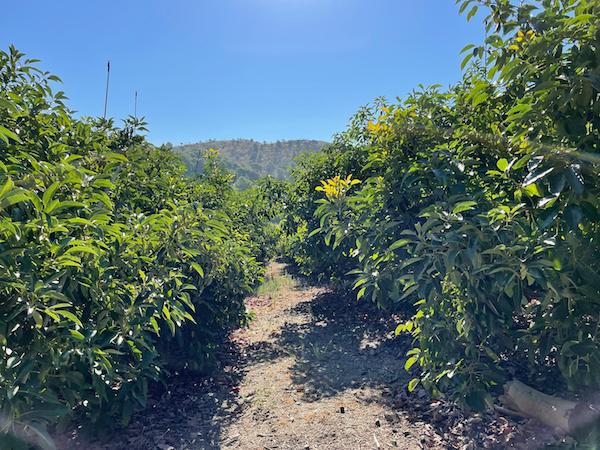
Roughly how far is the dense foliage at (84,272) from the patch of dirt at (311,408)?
35cm

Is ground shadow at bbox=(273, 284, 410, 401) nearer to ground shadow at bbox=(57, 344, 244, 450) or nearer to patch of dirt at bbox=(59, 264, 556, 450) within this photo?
patch of dirt at bbox=(59, 264, 556, 450)

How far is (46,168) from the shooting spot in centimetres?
185

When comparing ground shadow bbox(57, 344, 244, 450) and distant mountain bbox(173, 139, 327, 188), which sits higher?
distant mountain bbox(173, 139, 327, 188)

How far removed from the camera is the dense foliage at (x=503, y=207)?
1.46 metres

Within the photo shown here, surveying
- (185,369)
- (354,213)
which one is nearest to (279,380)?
(185,369)

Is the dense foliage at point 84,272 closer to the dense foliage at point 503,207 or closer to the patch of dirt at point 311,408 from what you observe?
the patch of dirt at point 311,408

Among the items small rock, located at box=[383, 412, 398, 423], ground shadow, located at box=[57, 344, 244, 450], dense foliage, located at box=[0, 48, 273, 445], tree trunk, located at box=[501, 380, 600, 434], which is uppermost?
dense foliage, located at box=[0, 48, 273, 445]

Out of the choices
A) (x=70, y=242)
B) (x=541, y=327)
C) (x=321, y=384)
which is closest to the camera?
(x=70, y=242)

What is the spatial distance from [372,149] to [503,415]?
1.98 m

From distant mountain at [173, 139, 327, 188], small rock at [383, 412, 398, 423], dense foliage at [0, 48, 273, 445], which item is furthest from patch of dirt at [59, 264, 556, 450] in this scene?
distant mountain at [173, 139, 327, 188]

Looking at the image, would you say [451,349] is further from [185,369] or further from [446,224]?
[185,369]

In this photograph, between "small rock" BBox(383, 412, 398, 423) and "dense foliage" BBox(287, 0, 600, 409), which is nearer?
"dense foliage" BBox(287, 0, 600, 409)

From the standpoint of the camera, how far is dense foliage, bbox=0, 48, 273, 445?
155 cm

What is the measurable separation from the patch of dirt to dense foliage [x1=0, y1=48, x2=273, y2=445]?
14.0 inches
